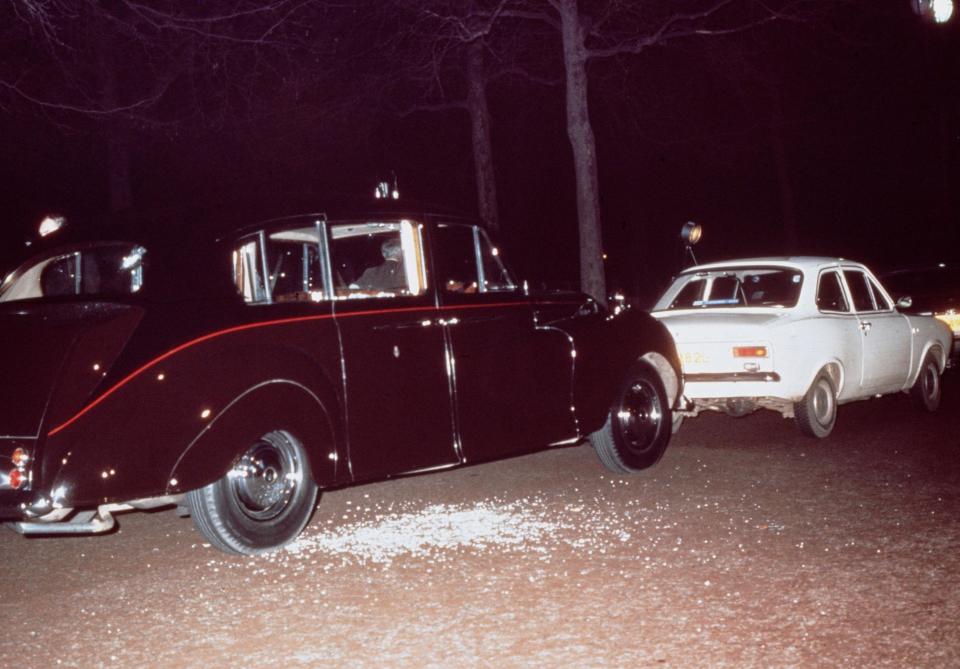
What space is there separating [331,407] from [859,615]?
120 inches

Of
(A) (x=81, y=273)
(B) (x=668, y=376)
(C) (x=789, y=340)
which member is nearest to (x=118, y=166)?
(B) (x=668, y=376)

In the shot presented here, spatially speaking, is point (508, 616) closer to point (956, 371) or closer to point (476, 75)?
point (956, 371)

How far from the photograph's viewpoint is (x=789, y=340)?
9.92 m

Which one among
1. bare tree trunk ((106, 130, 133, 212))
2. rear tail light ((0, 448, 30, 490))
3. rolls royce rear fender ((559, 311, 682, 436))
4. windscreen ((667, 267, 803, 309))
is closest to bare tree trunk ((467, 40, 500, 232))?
bare tree trunk ((106, 130, 133, 212))

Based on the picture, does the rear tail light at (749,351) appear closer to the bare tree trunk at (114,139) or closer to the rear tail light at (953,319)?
the rear tail light at (953,319)

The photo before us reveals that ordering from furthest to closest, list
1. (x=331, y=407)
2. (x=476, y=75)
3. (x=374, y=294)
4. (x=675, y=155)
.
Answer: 1. (x=675, y=155)
2. (x=476, y=75)
3. (x=374, y=294)
4. (x=331, y=407)

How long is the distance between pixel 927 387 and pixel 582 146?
6.54m

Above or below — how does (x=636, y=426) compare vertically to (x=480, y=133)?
below

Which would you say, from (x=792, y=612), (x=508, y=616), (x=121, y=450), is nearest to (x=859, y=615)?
(x=792, y=612)

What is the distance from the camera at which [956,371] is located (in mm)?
17938

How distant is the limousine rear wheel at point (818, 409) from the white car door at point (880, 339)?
671mm

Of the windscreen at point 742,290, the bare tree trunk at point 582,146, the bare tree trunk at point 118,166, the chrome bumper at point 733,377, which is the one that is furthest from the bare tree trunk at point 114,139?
the chrome bumper at point 733,377

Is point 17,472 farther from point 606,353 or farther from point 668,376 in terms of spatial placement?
point 668,376

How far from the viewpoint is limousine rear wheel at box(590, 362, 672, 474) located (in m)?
8.79
